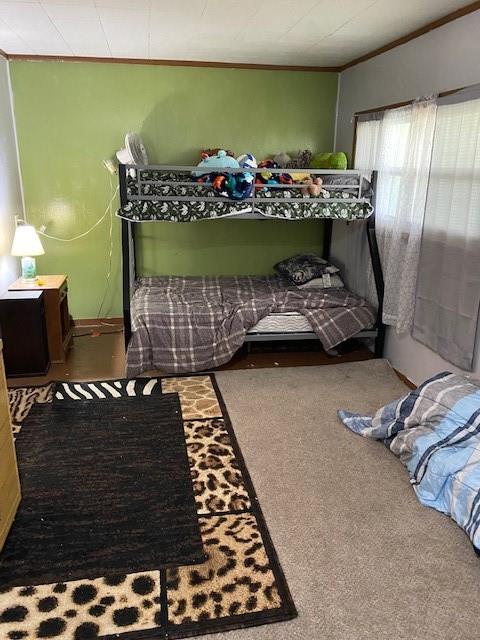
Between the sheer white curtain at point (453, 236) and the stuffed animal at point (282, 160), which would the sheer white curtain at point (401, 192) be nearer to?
the sheer white curtain at point (453, 236)

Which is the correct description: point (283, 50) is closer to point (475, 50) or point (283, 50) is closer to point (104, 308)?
point (475, 50)

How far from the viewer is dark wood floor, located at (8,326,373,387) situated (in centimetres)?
355

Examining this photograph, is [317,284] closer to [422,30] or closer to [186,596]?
[422,30]

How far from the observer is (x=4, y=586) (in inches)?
69.7

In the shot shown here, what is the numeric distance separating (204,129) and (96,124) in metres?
0.92

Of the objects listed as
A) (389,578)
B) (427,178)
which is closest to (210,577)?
(389,578)

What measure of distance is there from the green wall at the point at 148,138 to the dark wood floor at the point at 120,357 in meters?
0.64

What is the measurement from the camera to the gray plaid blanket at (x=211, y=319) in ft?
11.3

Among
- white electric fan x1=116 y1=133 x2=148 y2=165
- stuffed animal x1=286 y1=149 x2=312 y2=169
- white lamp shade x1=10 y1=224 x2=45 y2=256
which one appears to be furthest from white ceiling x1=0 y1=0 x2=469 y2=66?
white lamp shade x1=10 y1=224 x2=45 y2=256

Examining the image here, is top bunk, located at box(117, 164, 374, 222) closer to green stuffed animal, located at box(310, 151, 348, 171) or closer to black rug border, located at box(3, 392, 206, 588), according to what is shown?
green stuffed animal, located at box(310, 151, 348, 171)

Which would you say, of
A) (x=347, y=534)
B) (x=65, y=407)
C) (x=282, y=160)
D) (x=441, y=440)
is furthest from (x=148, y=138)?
(x=347, y=534)

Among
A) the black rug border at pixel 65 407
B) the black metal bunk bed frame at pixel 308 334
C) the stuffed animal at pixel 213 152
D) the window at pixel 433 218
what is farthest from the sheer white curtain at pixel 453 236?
the stuffed animal at pixel 213 152

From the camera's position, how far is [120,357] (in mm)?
3883

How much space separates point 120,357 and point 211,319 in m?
0.85
